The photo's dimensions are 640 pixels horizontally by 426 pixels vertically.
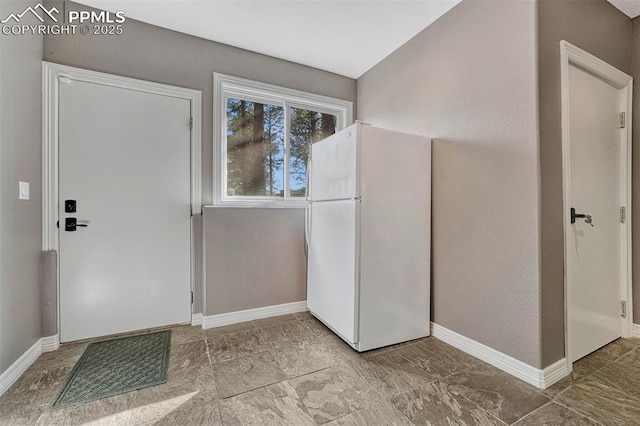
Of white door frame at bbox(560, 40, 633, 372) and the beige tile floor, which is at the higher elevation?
white door frame at bbox(560, 40, 633, 372)

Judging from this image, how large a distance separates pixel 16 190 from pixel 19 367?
1.07 meters

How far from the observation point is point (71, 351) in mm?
2016

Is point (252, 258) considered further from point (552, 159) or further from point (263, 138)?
point (552, 159)

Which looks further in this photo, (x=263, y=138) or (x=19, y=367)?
(x=263, y=138)

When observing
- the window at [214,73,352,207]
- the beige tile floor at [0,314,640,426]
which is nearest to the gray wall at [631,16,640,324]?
the beige tile floor at [0,314,640,426]

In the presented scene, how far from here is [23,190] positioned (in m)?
1.79

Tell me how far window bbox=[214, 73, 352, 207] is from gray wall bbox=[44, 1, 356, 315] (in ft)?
0.29

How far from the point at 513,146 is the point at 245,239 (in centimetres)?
217

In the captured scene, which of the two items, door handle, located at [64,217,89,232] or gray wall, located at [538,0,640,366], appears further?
door handle, located at [64,217,89,232]

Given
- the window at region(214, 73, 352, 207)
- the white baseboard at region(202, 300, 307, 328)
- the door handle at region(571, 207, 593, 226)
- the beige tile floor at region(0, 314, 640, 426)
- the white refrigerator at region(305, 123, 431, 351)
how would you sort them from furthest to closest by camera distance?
the window at region(214, 73, 352, 207) → the white baseboard at region(202, 300, 307, 328) → the white refrigerator at region(305, 123, 431, 351) → the door handle at region(571, 207, 593, 226) → the beige tile floor at region(0, 314, 640, 426)

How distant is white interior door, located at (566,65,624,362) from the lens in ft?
6.07

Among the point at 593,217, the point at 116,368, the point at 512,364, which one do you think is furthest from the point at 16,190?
the point at 593,217

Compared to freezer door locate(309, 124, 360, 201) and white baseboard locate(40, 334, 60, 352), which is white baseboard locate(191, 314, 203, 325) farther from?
freezer door locate(309, 124, 360, 201)

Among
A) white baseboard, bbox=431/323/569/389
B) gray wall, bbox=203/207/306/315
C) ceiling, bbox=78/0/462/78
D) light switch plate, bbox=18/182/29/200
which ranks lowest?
white baseboard, bbox=431/323/569/389
